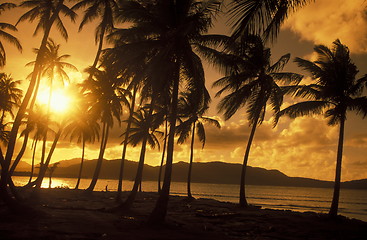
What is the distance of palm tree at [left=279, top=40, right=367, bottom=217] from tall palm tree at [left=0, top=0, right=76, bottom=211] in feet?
50.4

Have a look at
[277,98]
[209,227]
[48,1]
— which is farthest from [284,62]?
[48,1]

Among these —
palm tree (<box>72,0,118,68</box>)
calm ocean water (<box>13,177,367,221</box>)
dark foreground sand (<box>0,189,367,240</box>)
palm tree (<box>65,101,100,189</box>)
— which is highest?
palm tree (<box>72,0,118,68</box>)

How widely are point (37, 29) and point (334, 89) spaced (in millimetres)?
21302

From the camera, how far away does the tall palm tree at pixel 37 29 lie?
37.9ft

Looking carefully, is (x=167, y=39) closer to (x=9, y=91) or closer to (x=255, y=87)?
(x=255, y=87)

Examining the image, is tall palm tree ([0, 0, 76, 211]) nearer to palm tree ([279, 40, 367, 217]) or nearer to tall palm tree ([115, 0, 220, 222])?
tall palm tree ([115, 0, 220, 222])

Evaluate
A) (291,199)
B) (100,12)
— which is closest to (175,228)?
(100,12)

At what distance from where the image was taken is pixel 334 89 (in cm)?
→ 1568

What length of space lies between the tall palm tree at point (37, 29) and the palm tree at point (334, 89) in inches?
605

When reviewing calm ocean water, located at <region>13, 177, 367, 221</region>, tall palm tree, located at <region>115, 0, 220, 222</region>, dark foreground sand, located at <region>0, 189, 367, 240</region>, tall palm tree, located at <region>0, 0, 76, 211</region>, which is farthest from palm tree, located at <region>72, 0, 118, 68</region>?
calm ocean water, located at <region>13, 177, 367, 221</region>

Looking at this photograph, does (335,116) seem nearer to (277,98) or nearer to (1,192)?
(277,98)

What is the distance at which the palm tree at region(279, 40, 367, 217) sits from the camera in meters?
15.4

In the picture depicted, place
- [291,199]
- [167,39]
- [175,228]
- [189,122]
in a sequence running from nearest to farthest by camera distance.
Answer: [175,228] < [167,39] < [189,122] < [291,199]

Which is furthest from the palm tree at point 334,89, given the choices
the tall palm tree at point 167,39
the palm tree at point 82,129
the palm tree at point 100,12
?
the palm tree at point 82,129
